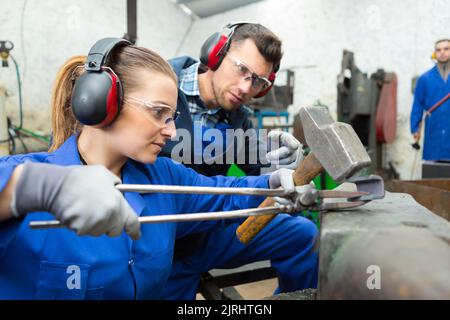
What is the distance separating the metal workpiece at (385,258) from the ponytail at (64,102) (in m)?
0.75

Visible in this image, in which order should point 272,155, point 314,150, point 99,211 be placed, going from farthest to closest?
point 272,155, point 314,150, point 99,211

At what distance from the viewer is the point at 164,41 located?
711cm

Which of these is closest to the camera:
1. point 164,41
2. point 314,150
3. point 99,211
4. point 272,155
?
point 99,211

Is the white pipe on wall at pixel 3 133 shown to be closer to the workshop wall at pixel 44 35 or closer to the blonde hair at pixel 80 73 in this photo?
the workshop wall at pixel 44 35

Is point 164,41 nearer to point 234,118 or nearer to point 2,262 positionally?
point 234,118

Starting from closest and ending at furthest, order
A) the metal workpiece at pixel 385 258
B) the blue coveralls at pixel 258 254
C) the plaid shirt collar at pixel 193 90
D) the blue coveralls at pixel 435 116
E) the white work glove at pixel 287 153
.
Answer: the metal workpiece at pixel 385 258 < the blue coveralls at pixel 258 254 < the white work glove at pixel 287 153 < the plaid shirt collar at pixel 193 90 < the blue coveralls at pixel 435 116

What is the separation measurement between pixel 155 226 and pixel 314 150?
0.46 meters

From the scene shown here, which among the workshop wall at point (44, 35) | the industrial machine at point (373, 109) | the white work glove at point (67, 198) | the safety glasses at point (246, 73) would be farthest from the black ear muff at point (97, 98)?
the workshop wall at point (44, 35)

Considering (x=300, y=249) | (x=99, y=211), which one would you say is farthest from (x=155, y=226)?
(x=300, y=249)

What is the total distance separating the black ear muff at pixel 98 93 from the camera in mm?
843

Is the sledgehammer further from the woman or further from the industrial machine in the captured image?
the industrial machine

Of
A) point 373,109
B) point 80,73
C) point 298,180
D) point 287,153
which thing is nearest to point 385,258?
point 298,180

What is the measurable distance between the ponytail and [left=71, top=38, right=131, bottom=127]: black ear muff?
0.49 ft
